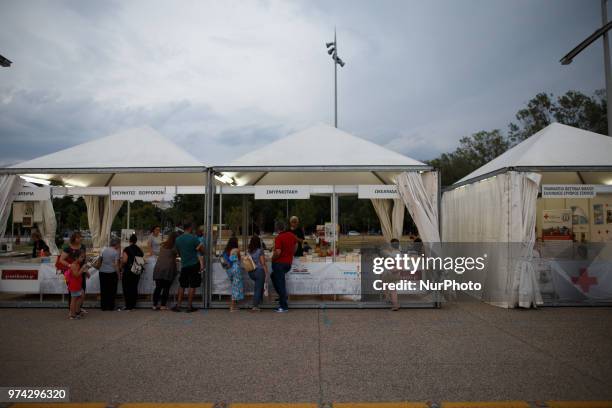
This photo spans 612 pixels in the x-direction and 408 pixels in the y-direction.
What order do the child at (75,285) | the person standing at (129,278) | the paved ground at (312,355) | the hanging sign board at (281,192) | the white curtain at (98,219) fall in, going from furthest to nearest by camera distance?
the white curtain at (98,219), the hanging sign board at (281,192), the person standing at (129,278), the child at (75,285), the paved ground at (312,355)

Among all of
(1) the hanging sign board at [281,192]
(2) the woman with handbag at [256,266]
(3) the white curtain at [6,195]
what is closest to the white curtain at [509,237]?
(1) the hanging sign board at [281,192]

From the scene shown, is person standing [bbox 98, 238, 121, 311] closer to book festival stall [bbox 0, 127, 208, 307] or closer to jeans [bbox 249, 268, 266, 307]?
book festival stall [bbox 0, 127, 208, 307]

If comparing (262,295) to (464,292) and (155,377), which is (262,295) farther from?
(464,292)

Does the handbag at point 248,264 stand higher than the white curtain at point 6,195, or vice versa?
the white curtain at point 6,195

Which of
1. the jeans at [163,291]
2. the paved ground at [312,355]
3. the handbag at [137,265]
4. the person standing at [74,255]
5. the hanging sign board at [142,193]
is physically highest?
the hanging sign board at [142,193]

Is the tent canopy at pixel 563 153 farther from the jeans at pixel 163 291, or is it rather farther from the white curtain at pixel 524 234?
the jeans at pixel 163 291

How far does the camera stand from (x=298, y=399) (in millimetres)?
3934

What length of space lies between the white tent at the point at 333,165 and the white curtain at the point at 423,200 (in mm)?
20

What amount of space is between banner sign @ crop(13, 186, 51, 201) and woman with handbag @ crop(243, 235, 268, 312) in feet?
14.5

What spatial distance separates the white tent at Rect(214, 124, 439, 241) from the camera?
28.1 ft

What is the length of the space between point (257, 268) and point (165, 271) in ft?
5.86

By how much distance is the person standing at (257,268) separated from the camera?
8086 mm

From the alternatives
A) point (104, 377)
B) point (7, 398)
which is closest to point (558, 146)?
point (104, 377)

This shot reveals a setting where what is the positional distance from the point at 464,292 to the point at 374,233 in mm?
2621
